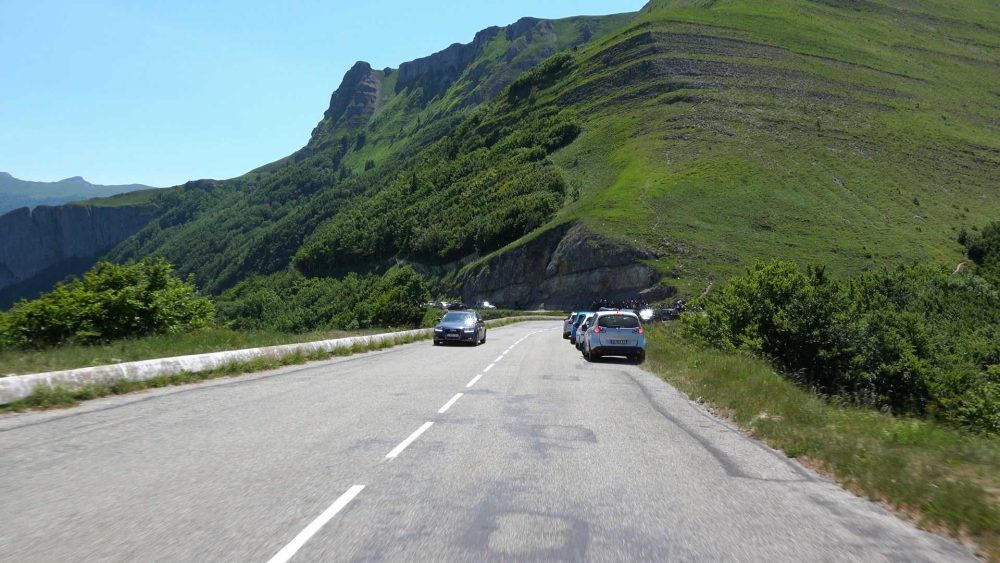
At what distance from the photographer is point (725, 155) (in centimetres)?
9425

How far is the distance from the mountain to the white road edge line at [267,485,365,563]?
6680cm

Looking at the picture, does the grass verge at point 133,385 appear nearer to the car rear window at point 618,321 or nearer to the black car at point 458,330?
the black car at point 458,330

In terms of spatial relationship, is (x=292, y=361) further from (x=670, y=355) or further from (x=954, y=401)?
(x=954, y=401)

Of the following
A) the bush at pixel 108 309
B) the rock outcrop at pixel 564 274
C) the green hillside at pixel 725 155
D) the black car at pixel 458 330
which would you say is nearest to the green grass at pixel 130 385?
the bush at pixel 108 309

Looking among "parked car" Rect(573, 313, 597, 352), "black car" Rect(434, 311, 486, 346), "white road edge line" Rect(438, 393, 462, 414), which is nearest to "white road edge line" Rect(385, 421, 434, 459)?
"white road edge line" Rect(438, 393, 462, 414)

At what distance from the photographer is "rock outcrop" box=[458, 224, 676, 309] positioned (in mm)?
75188

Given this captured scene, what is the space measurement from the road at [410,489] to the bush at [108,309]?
8.34 meters

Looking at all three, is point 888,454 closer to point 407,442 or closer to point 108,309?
point 407,442

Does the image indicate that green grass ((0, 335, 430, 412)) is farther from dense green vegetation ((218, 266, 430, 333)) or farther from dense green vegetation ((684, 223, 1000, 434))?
dense green vegetation ((218, 266, 430, 333))

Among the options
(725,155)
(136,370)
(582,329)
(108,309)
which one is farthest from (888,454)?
(725,155)

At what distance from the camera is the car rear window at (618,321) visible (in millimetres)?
22359

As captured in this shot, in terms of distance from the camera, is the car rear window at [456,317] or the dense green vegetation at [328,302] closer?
the car rear window at [456,317]

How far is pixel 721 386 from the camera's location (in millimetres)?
13078

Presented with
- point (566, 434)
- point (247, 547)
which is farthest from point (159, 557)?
point (566, 434)
